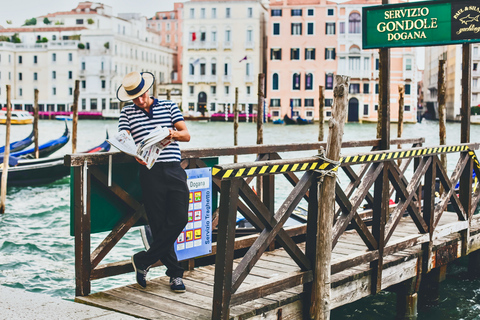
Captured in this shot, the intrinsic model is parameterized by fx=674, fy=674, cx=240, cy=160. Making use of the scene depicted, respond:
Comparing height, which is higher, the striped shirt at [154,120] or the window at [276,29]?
the window at [276,29]

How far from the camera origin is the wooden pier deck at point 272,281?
3432 mm

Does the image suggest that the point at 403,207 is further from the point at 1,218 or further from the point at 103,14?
the point at 103,14

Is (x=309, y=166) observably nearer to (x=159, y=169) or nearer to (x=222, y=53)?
(x=159, y=169)

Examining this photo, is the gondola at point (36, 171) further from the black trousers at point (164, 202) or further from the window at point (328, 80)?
the window at point (328, 80)

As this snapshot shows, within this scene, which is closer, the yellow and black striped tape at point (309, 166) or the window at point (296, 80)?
the yellow and black striped tape at point (309, 166)

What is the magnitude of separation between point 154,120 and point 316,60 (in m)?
48.0

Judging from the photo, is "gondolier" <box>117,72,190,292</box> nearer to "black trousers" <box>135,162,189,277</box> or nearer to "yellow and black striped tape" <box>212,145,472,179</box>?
"black trousers" <box>135,162,189,277</box>

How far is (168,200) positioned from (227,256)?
632mm

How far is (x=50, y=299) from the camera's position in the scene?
342cm

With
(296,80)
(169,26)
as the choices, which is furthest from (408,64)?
(169,26)

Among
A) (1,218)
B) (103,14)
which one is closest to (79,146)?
(1,218)

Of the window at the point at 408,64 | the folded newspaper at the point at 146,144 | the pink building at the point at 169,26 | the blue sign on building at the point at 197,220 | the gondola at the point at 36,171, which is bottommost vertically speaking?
the gondola at the point at 36,171

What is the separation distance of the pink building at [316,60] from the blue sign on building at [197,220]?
45918 millimetres

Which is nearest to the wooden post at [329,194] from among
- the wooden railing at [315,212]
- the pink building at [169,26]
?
the wooden railing at [315,212]
